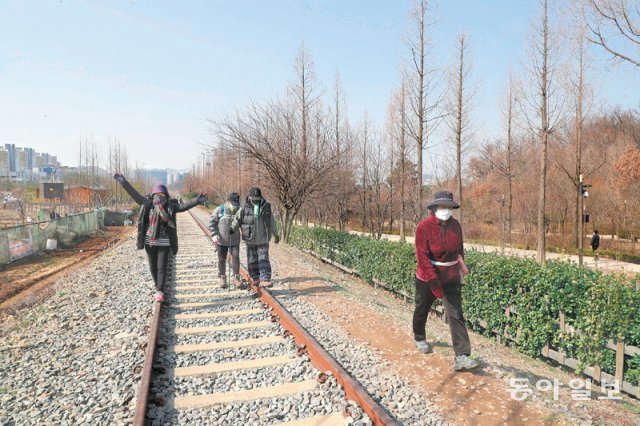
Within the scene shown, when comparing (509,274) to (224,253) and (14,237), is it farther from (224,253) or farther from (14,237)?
(14,237)

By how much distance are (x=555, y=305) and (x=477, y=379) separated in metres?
2.16

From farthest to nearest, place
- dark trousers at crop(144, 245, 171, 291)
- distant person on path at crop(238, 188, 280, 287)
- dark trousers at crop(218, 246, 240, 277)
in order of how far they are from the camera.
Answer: dark trousers at crop(218, 246, 240, 277) → distant person on path at crop(238, 188, 280, 287) → dark trousers at crop(144, 245, 171, 291)

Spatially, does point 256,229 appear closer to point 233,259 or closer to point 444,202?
point 233,259

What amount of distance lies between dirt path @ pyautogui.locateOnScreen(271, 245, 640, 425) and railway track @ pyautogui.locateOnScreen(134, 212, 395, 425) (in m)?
0.85

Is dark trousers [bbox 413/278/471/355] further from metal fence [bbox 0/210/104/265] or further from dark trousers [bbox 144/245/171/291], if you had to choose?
metal fence [bbox 0/210/104/265]

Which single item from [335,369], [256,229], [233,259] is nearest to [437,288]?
[335,369]

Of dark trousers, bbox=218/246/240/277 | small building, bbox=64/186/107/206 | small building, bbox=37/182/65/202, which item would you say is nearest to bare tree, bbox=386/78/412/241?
dark trousers, bbox=218/246/240/277

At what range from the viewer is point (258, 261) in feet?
26.9

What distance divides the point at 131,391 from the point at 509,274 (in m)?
5.46

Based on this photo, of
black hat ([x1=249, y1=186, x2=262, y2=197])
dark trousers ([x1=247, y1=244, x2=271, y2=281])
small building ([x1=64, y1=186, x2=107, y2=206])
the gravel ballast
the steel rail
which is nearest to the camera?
the steel rail

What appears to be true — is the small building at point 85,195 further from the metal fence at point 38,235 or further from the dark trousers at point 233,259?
the dark trousers at point 233,259

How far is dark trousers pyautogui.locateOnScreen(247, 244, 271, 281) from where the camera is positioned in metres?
7.97

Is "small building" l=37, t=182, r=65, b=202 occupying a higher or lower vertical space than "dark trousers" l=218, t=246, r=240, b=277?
higher

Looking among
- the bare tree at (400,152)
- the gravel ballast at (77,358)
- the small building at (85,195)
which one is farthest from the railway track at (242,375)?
the small building at (85,195)
